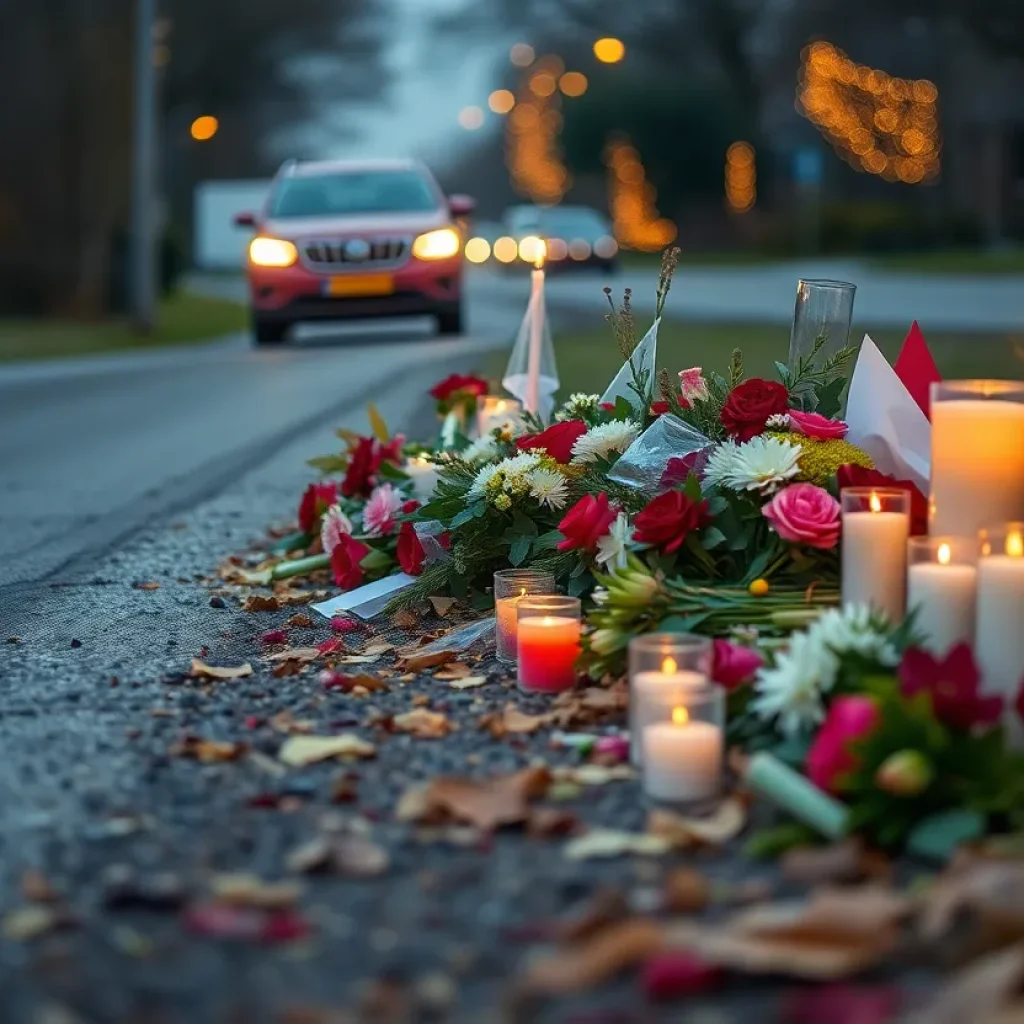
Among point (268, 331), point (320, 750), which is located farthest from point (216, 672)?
point (268, 331)

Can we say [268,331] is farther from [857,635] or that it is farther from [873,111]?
[873,111]

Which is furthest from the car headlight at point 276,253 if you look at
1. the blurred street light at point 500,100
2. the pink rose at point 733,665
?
the blurred street light at point 500,100

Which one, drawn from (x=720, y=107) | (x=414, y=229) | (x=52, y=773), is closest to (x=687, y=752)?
(x=52, y=773)

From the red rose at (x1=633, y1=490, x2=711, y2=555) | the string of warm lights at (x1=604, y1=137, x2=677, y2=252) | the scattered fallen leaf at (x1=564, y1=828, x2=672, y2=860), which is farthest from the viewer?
the string of warm lights at (x1=604, y1=137, x2=677, y2=252)

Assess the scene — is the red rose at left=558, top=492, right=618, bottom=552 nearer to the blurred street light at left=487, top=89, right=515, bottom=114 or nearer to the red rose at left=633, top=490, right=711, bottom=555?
the red rose at left=633, top=490, right=711, bottom=555

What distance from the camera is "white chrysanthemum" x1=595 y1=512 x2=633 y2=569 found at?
14.1ft

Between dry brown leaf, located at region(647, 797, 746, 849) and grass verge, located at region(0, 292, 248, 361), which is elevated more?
grass verge, located at region(0, 292, 248, 361)

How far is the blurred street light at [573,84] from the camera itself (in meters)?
Result: 60.8

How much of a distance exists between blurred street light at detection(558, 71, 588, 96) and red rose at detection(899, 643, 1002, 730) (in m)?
58.6

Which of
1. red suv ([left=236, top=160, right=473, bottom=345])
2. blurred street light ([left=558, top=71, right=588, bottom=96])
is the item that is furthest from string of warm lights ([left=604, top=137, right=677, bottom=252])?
red suv ([left=236, top=160, right=473, bottom=345])

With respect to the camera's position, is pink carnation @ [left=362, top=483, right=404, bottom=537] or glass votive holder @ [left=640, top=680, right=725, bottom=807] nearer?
glass votive holder @ [left=640, top=680, right=725, bottom=807]

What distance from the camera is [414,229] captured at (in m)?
17.6

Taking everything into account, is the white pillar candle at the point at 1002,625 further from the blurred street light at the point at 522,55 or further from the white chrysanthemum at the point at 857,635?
the blurred street light at the point at 522,55

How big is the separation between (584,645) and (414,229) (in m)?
13.9
